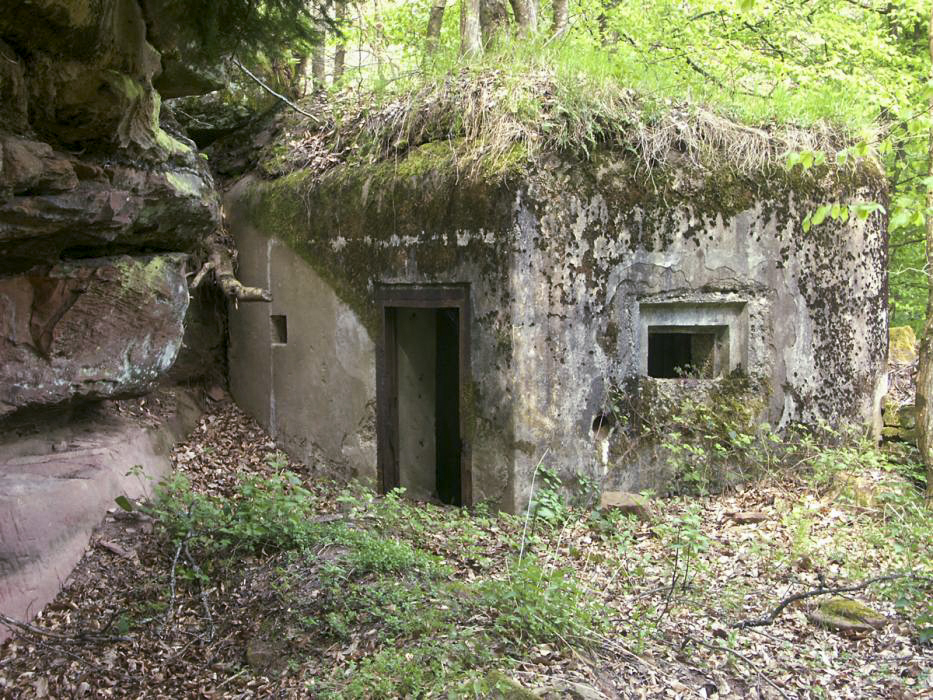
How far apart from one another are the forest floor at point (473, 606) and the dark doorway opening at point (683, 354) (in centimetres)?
131

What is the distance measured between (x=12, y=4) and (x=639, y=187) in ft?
14.2

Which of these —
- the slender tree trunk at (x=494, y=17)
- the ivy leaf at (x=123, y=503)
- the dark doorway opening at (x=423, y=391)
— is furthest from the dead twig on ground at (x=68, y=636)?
the slender tree trunk at (x=494, y=17)

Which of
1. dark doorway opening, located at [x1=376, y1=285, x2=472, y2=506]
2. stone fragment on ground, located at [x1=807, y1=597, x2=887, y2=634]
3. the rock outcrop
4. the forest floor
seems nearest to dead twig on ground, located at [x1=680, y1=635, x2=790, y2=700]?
the forest floor

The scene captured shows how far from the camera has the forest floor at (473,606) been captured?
3748 mm

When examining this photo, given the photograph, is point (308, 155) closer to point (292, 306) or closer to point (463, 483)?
point (292, 306)

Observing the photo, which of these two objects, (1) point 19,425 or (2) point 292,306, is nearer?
(1) point 19,425

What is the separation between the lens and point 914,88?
37.0 feet

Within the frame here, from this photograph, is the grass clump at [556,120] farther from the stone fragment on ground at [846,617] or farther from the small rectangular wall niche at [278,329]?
the stone fragment on ground at [846,617]

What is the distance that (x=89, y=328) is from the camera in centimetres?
505

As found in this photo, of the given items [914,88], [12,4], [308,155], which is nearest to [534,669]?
[12,4]

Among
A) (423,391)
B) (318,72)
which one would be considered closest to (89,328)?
(423,391)

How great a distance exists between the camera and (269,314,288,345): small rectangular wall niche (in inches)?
306

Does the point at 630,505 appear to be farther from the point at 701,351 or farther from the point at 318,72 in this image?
the point at 318,72

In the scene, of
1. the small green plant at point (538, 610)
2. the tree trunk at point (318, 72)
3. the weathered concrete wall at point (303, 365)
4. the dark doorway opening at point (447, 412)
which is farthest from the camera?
the tree trunk at point (318, 72)
